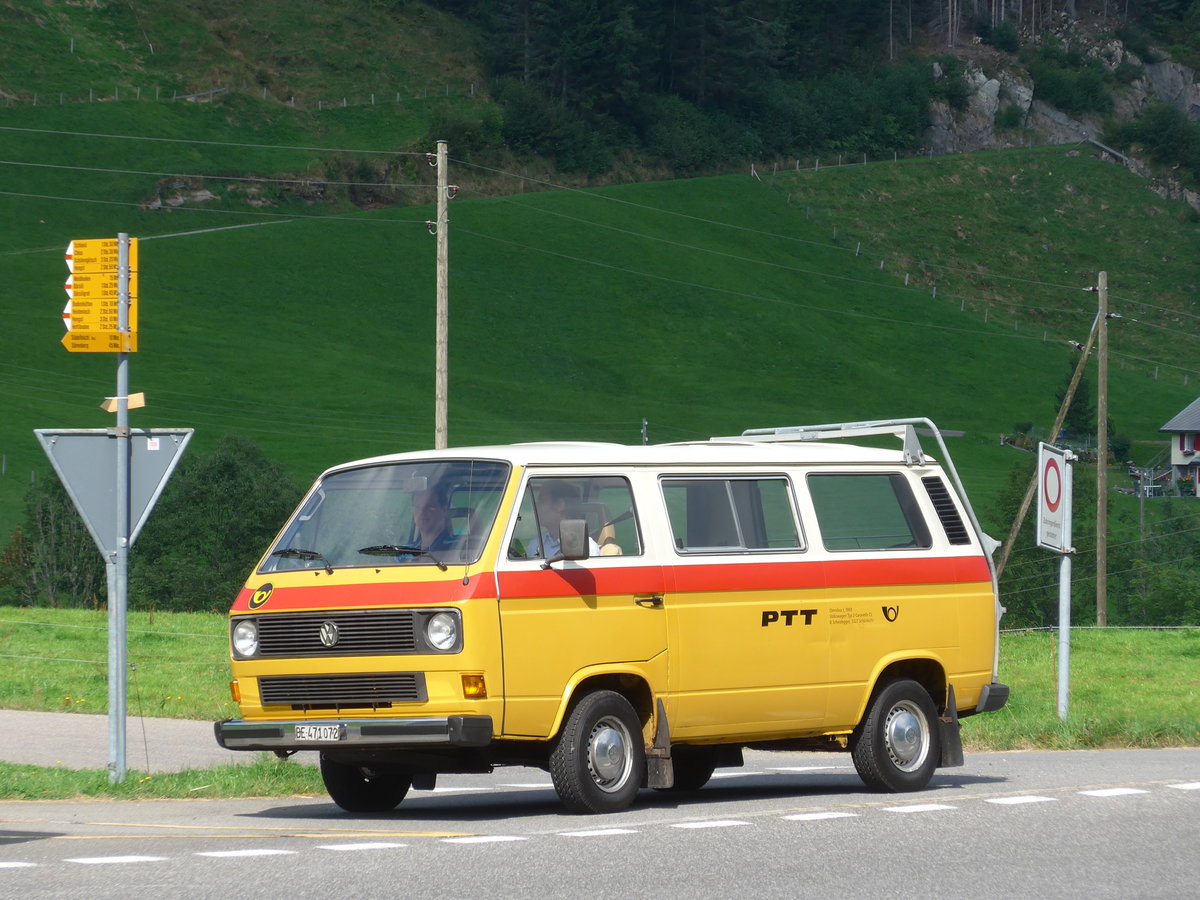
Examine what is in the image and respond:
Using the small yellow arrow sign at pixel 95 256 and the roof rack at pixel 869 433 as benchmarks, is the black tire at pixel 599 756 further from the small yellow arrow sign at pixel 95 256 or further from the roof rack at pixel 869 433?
the small yellow arrow sign at pixel 95 256

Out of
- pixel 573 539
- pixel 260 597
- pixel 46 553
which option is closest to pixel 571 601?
pixel 573 539

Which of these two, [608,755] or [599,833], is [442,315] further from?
[599,833]

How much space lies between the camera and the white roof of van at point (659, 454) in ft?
36.9

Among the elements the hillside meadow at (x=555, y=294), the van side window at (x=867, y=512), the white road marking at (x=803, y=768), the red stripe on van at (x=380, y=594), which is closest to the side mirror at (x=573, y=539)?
the red stripe on van at (x=380, y=594)

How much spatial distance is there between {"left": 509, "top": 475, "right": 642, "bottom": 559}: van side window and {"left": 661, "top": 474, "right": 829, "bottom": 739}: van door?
13.6 inches

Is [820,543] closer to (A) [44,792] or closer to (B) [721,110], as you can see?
(A) [44,792]

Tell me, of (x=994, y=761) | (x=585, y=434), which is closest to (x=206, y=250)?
(x=585, y=434)

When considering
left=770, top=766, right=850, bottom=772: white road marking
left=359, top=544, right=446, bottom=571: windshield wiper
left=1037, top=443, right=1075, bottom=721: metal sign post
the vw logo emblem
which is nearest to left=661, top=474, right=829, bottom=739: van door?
left=359, top=544, right=446, bottom=571: windshield wiper

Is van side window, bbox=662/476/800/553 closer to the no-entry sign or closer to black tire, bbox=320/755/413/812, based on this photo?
black tire, bbox=320/755/413/812

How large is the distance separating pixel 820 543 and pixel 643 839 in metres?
3.36

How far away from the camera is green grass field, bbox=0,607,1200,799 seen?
13273 mm

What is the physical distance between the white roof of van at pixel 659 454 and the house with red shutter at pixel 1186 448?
90722mm

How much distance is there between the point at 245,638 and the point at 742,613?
3235 millimetres

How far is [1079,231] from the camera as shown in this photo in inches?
5281
